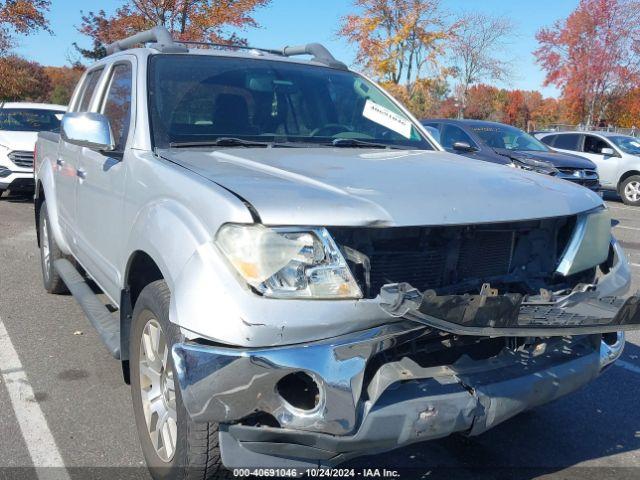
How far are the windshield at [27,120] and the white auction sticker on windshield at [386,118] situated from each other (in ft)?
31.2

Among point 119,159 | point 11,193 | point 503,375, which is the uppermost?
point 119,159

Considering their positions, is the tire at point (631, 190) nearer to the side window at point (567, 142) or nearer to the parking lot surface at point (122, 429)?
the side window at point (567, 142)

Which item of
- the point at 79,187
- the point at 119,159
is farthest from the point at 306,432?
the point at 79,187

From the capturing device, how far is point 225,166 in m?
3.00

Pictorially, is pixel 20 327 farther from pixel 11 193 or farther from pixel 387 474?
pixel 11 193

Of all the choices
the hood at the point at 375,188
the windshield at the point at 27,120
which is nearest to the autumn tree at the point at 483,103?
the windshield at the point at 27,120

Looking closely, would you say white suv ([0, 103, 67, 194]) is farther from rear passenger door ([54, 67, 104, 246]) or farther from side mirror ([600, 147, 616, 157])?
side mirror ([600, 147, 616, 157])

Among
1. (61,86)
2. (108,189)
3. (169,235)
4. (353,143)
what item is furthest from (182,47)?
(61,86)

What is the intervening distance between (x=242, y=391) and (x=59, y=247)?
3.61m

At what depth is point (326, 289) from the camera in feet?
7.75

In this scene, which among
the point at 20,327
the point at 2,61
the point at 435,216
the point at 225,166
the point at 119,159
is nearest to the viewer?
the point at 435,216

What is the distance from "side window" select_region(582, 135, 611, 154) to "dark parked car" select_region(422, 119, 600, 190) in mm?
3847

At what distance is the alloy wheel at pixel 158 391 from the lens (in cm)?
274

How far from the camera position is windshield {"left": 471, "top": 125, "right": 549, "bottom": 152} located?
11719 millimetres
